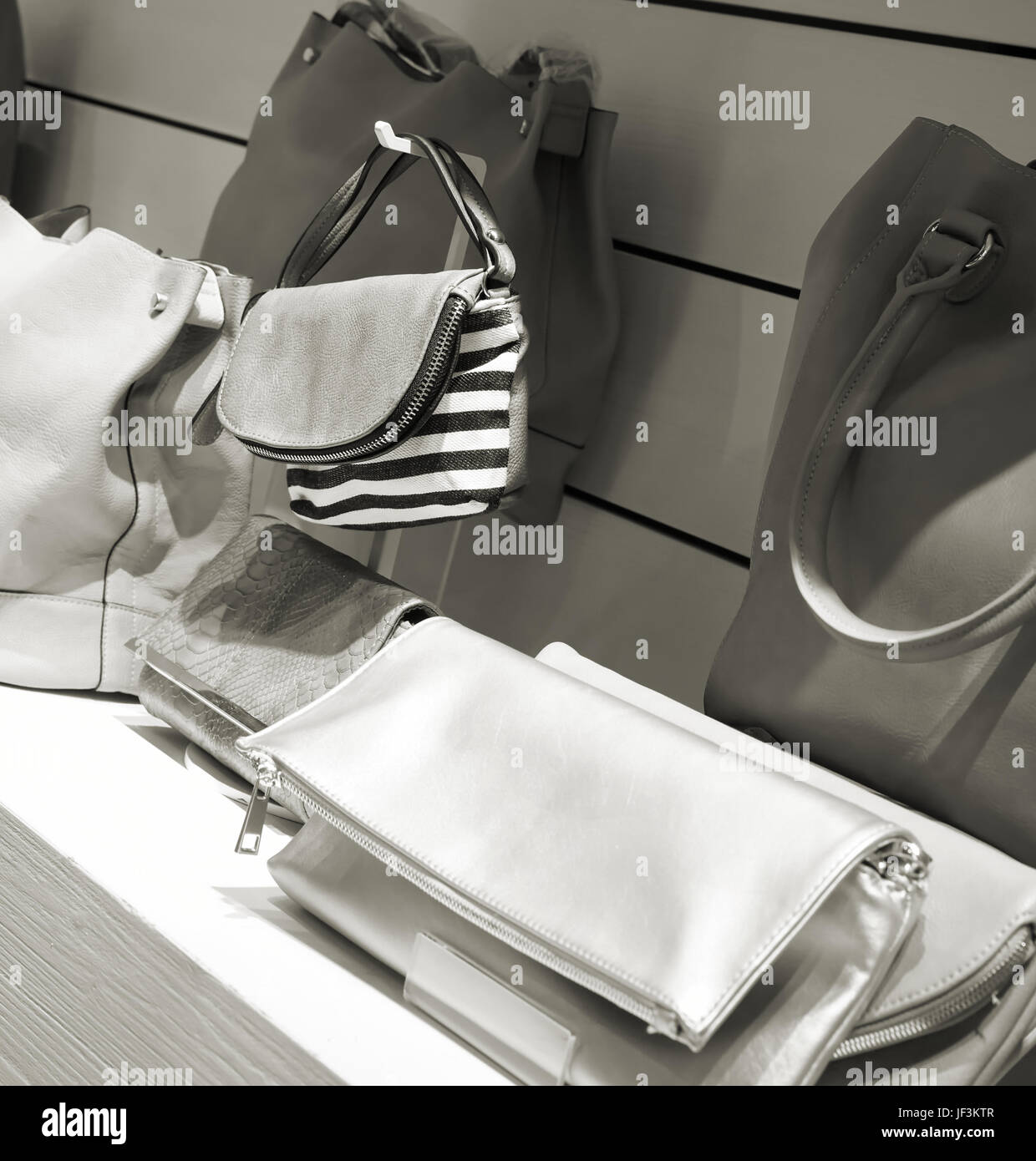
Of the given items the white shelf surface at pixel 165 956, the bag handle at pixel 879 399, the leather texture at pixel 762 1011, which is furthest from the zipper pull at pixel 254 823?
the bag handle at pixel 879 399

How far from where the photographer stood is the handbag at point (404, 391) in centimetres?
65

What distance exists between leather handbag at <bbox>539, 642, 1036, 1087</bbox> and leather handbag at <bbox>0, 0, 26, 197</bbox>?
49.8 inches

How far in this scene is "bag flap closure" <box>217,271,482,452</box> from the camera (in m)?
0.65

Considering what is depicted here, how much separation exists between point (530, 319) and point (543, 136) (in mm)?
133

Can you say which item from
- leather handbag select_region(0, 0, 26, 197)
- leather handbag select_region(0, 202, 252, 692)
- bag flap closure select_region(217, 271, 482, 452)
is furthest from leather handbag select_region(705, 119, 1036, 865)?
leather handbag select_region(0, 0, 26, 197)

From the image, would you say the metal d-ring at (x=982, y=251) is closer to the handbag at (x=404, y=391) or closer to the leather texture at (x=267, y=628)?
the handbag at (x=404, y=391)

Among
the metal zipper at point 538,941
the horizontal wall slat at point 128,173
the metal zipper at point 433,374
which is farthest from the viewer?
the horizontal wall slat at point 128,173

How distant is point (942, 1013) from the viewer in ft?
1.45

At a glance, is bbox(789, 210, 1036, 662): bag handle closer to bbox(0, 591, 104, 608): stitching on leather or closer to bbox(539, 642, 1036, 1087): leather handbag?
bbox(539, 642, 1036, 1087): leather handbag

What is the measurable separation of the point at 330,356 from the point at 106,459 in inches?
7.2

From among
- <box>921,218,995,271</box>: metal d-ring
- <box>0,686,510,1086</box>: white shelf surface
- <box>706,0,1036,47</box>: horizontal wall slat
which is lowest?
<box>0,686,510,1086</box>: white shelf surface

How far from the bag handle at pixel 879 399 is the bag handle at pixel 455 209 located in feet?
0.69
